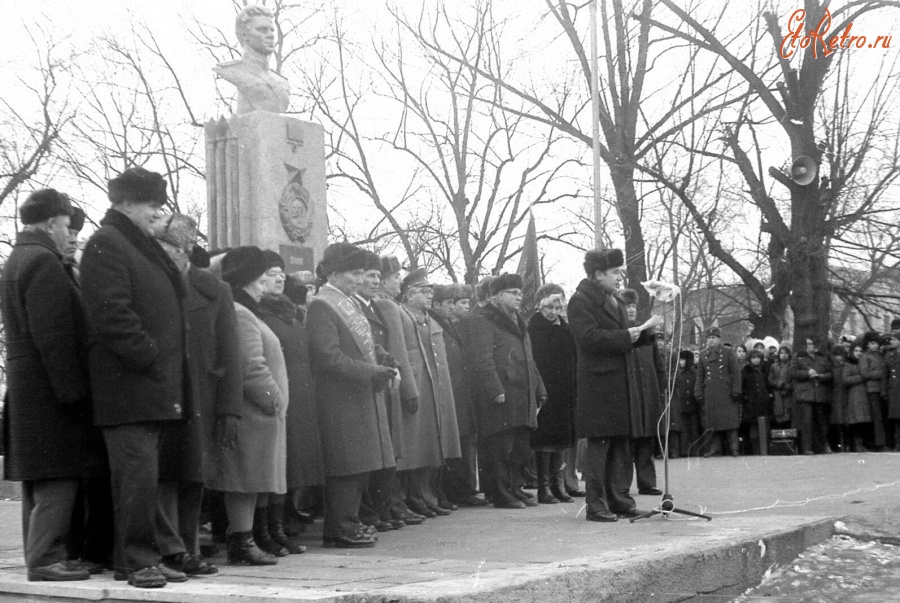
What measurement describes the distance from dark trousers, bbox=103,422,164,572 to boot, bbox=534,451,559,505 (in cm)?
504

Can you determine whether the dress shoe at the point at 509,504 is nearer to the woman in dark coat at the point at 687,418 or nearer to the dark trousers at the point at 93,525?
the dark trousers at the point at 93,525

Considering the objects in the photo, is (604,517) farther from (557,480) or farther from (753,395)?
(753,395)

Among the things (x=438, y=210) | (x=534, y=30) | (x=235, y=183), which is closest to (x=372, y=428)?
(x=235, y=183)

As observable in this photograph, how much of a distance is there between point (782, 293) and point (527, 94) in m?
6.55

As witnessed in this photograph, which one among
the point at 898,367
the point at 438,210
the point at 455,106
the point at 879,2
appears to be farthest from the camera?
the point at 438,210

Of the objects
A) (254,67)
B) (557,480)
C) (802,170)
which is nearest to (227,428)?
(557,480)

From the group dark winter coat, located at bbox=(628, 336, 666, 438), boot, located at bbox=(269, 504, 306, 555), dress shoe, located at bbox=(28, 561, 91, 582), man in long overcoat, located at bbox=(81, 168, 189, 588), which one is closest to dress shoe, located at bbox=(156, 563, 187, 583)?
man in long overcoat, located at bbox=(81, 168, 189, 588)

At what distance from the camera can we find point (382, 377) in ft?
22.9

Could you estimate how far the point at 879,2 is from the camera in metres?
20.7

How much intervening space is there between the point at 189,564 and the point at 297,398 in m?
1.57

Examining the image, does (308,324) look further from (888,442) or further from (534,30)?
(534,30)

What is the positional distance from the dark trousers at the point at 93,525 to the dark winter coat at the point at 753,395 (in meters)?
12.9

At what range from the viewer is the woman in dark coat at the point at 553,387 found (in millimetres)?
10133

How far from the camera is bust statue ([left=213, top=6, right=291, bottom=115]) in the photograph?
10.6 m
